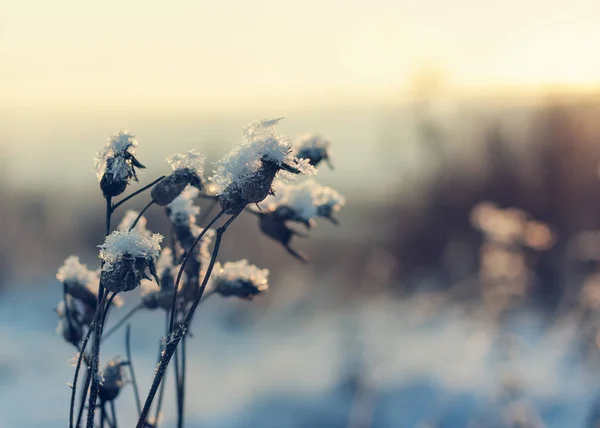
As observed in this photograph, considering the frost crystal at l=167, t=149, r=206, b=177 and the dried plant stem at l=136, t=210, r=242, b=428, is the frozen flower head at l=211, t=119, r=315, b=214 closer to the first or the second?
the dried plant stem at l=136, t=210, r=242, b=428

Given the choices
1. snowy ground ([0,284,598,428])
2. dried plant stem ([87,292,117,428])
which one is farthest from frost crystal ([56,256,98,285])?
snowy ground ([0,284,598,428])

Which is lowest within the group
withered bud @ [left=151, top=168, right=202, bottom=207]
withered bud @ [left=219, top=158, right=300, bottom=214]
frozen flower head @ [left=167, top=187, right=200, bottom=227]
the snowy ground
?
withered bud @ [left=219, top=158, right=300, bottom=214]

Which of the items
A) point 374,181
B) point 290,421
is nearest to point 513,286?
point 290,421

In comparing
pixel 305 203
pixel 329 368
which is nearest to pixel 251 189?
pixel 305 203

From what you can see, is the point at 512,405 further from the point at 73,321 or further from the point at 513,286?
the point at 73,321

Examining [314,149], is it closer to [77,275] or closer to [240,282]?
[240,282]
